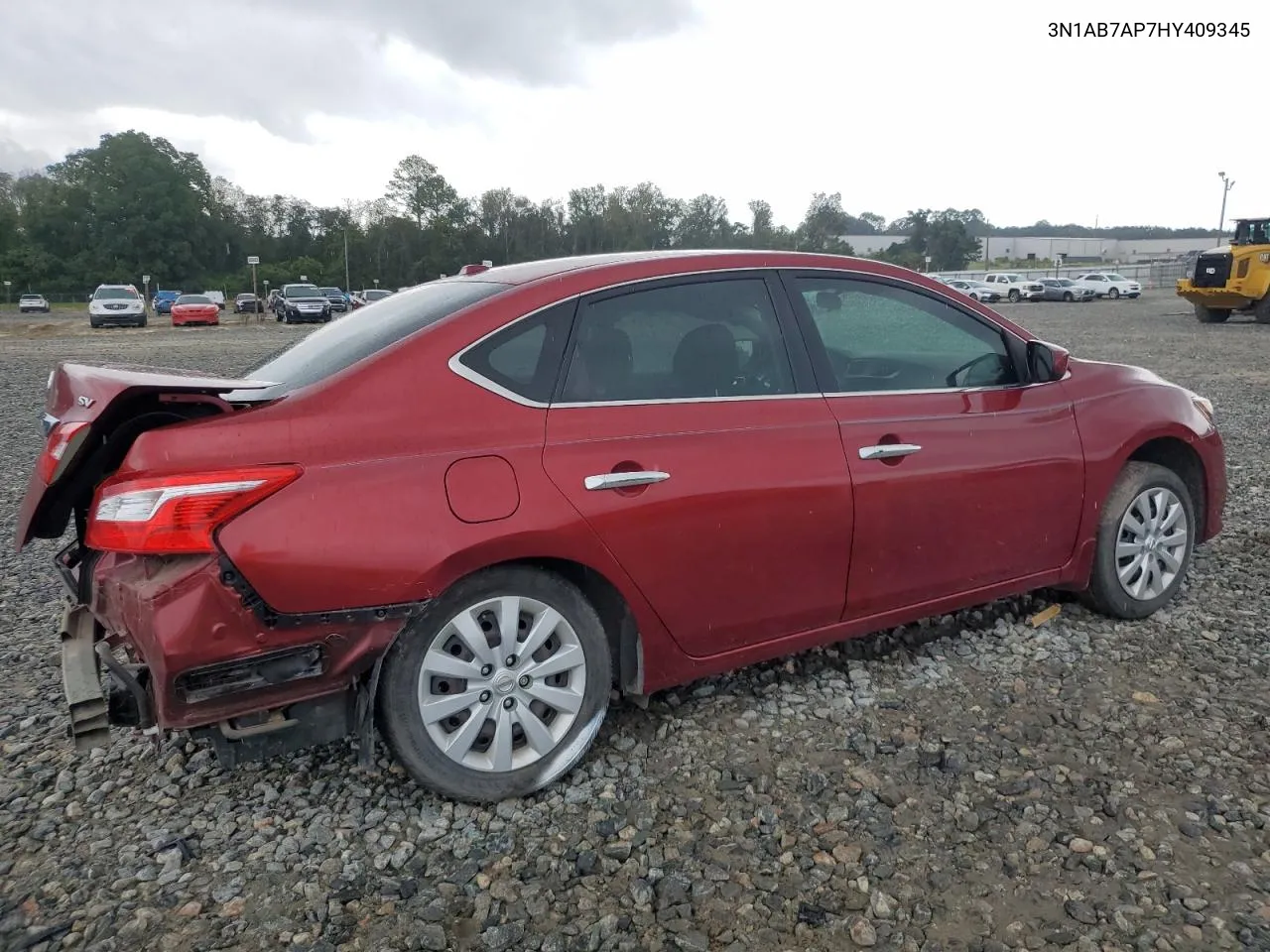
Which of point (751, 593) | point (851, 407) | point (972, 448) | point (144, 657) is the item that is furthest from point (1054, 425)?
point (144, 657)

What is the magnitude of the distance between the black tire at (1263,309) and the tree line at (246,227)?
1788 inches

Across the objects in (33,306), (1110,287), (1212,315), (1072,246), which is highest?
(1072,246)

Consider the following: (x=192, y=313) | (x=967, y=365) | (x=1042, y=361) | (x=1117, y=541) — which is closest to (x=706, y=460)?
(x=967, y=365)

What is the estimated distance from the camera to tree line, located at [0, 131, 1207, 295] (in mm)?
78312

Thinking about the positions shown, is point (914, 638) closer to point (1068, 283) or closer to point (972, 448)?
point (972, 448)

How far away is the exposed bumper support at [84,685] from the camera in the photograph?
2.61 meters

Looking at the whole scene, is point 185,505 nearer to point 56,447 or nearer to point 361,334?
point 56,447

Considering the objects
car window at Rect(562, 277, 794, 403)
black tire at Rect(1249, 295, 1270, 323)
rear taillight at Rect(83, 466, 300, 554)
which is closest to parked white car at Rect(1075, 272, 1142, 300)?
black tire at Rect(1249, 295, 1270, 323)

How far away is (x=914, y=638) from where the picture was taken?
410cm

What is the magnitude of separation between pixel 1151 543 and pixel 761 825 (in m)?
2.48

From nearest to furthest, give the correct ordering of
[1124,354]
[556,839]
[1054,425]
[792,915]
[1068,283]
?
[792,915]
[556,839]
[1054,425]
[1124,354]
[1068,283]

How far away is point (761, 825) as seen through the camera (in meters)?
2.77

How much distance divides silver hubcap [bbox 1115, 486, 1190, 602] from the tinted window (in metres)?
2.62

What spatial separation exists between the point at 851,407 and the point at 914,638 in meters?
1.25
